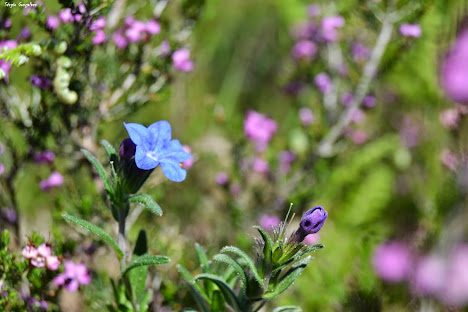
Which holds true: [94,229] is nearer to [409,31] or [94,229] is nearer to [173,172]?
[173,172]

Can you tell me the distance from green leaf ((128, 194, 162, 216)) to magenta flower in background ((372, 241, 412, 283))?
2473mm

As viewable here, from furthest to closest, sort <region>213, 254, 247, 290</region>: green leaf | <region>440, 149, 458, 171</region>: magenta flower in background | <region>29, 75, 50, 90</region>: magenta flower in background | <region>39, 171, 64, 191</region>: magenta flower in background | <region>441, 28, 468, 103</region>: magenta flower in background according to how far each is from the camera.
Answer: <region>441, 28, 468, 103</region>: magenta flower in background, <region>440, 149, 458, 171</region>: magenta flower in background, <region>39, 171, 64, 191</region>: magenta flower in background, <region>29, 75, 50, 90</region>: magenta flower in background, <region>213, 254, 247, 290</region>: green leaf

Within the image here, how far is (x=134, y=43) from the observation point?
7.95 feet

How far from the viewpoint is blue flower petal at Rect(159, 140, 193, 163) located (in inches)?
62.4

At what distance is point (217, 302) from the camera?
5.37 ft

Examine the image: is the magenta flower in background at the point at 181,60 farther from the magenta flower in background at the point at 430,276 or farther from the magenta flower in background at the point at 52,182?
A: the magenta flower in background at the point at 430,276

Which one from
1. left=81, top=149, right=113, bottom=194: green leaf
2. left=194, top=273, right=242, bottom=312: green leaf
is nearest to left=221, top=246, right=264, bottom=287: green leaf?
left=194, top=273, right=242, bottom=312: green leaf

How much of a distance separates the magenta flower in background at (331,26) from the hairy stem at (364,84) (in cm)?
30

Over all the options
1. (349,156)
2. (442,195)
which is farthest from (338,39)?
(442,195)

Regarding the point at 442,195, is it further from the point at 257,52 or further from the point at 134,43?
the point at 257,52

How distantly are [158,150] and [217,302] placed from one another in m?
0.59

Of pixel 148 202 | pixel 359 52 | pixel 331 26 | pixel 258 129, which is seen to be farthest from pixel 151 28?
pixel 359 52

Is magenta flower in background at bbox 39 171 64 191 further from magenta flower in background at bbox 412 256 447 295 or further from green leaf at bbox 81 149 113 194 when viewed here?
magenta flower in background at bbox 412 256 447 295

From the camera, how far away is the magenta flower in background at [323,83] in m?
3.39
